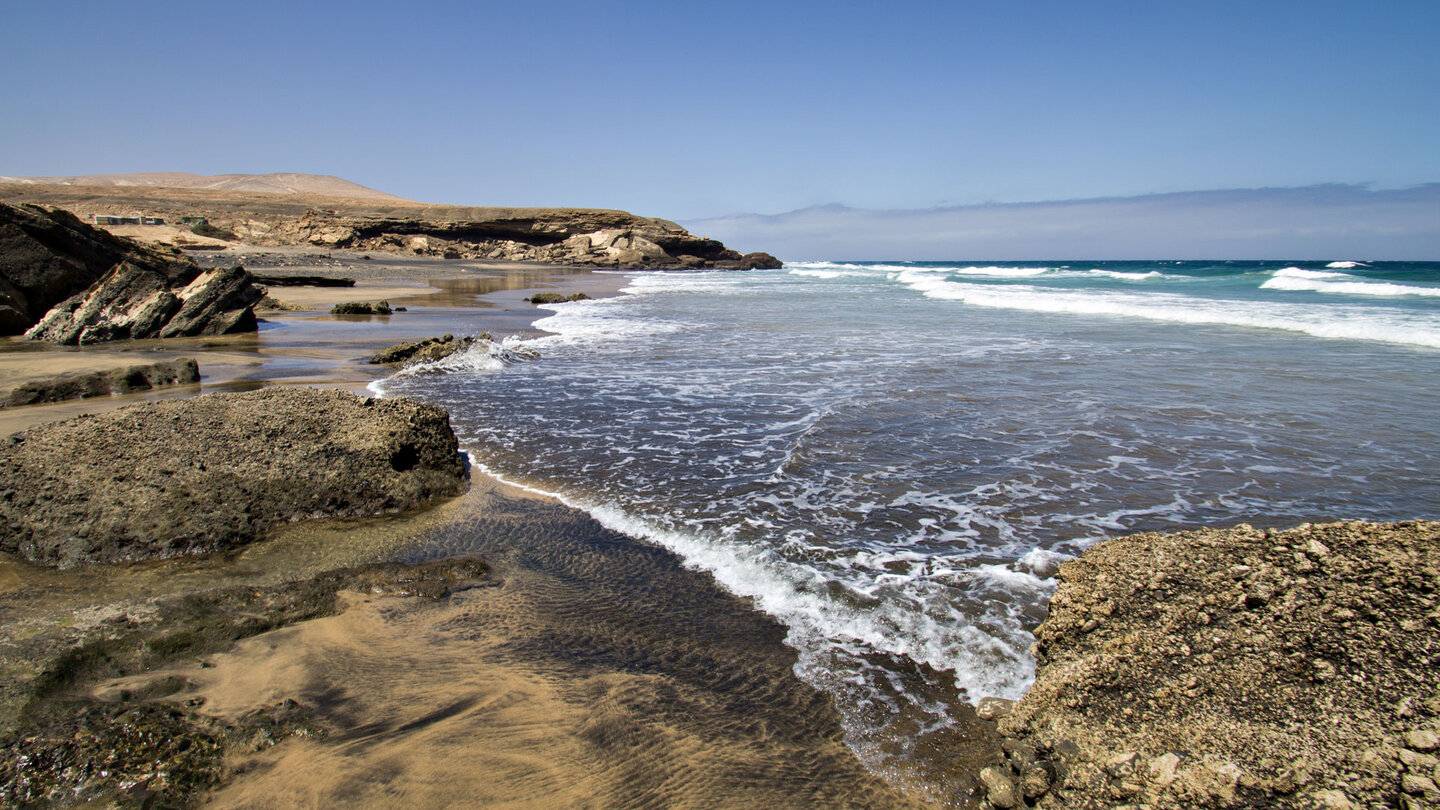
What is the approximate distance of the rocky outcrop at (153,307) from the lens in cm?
1077

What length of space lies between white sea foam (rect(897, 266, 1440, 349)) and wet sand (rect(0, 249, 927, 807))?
50.6 feet

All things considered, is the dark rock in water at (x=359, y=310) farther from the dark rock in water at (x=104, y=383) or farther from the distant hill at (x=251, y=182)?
the distant hill at (x=251, y=182)

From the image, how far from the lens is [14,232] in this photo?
10.9 metres

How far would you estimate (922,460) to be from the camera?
529 centimetres

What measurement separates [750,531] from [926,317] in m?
14.8

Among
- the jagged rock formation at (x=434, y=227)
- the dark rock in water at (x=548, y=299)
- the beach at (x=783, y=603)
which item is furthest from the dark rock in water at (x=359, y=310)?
the jagged rock formation at (x=434, y=227)

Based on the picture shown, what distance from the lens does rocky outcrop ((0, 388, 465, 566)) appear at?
11.5ft

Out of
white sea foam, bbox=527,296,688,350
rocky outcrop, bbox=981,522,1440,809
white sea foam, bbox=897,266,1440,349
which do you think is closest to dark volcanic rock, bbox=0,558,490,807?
rocky outcrop, bbox=981,522,1440,809

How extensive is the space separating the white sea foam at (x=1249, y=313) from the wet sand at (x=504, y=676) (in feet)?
50.6

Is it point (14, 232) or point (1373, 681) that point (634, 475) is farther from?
point (14, 232)

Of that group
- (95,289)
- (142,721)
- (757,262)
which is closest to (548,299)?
(95,289)

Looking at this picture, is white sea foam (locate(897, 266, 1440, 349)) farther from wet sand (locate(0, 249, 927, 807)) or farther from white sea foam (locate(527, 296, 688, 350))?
wet sand (locate(0, 249, 927, 807))

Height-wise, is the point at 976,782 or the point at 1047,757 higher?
the point at 1047,757

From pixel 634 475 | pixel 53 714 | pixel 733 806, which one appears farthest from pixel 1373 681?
pixel 634 475
